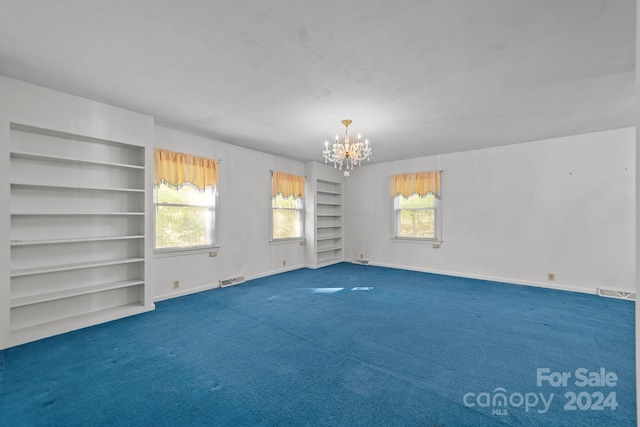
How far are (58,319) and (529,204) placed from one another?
724 cm

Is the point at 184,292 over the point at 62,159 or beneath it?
beneath

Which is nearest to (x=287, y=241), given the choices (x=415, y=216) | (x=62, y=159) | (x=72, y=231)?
(x=415, y=216)

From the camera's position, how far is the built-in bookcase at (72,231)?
9.43ft

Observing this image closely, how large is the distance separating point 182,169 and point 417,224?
5.00 meters

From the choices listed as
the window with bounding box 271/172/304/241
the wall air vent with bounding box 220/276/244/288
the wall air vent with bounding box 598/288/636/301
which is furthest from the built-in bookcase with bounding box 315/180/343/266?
the wall air vent with bounding box 598/288/636/301

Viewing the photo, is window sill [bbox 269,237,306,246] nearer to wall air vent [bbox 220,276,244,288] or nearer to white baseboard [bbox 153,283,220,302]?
wall air vent [bbox 220,276,244,288]

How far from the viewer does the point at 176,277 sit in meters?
4.29

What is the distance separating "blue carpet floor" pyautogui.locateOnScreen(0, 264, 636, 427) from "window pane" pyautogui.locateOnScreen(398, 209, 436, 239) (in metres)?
2.45

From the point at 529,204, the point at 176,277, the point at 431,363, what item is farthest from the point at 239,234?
the point at 529,204

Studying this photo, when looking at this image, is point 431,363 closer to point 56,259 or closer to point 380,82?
point 380,82

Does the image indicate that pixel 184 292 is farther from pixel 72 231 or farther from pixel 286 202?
pixel 286 202

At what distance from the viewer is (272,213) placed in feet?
19.3

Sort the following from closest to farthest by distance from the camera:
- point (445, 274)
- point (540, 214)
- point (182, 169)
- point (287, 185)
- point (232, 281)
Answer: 1. point (182, 169)
2. point (540, 214)
3. point (232, 281)
4. point (445, 274)
5. point (287, 185)

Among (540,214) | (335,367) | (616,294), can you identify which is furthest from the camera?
(540,214)
